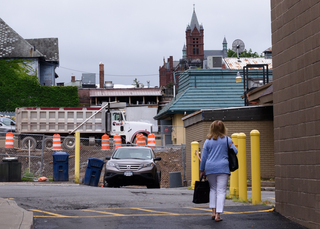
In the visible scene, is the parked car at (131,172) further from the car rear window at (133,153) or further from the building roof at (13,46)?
the building roof at (13,46)

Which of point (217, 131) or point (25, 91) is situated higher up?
point (25, 91)

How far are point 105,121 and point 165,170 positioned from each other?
10.4 metres

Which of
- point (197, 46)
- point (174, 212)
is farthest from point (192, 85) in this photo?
point (197, 46)

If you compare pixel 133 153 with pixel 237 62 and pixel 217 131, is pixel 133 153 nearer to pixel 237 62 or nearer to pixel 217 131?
pixel 217 131

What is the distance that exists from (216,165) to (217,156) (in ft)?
0.46

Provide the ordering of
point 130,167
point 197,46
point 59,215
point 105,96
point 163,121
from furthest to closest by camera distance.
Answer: point 197,46, point 105,96, point 163,121, point 130,167, point 59,215

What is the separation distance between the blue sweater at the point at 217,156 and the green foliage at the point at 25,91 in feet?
164

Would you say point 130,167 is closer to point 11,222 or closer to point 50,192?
point 50,192

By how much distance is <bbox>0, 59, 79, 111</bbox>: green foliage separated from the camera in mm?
54188

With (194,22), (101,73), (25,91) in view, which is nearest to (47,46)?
(25,91)

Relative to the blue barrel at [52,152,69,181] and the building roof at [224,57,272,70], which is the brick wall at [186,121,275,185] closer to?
the blue barrel at [52,152,69,181]

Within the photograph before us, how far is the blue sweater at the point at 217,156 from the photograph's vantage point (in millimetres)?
7395

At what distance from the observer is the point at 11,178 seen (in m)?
17.5

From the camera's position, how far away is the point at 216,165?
24.3 feet
